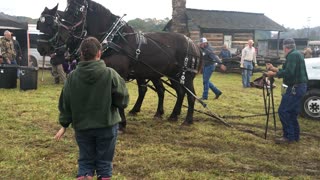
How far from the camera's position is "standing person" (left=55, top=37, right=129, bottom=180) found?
3689 mm

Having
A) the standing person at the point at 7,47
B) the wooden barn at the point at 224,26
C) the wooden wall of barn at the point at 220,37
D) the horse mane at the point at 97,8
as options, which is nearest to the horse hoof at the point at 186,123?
the horse mane at the point at 97,8

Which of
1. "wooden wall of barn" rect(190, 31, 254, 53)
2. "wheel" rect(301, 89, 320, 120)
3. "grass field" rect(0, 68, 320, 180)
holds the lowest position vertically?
"grass field" rect(0, 68, 320, 180)

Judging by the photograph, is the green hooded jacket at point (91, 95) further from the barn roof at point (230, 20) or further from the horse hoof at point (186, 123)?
the barn roof at point (230, 20)

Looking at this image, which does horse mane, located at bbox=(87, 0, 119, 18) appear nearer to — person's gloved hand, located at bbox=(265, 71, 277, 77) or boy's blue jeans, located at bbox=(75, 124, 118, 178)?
person's gloved hand, located at bbox=(265, 71, 277, 77)

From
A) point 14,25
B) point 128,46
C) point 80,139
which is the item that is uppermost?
point 14,25

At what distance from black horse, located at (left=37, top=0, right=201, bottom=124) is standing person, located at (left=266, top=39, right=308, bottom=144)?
6.64 feet

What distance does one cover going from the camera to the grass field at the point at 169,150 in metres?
5.29

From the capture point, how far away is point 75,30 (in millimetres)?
7008

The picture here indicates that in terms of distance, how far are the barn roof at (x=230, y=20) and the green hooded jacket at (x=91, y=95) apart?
1027 inches

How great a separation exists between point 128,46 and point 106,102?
11.8 ft

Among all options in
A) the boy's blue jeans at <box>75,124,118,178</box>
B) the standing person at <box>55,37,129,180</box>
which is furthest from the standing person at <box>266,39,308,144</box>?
the boy's blue jeans at <box>75,124,118,178</box>

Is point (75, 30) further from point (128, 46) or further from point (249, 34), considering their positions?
point (249, 34)

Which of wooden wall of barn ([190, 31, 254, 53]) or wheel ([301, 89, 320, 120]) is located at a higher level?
wooden wall of barn ([190, 31, 254, 53])

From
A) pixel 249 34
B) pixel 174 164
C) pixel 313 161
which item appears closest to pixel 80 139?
pixel 174 164
